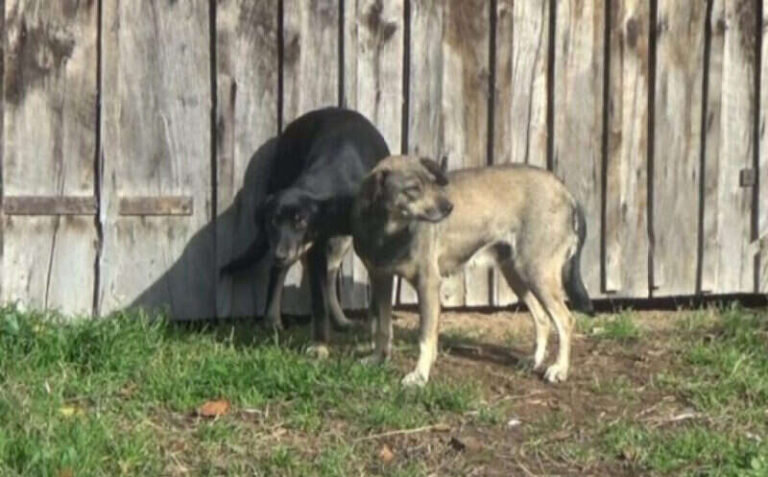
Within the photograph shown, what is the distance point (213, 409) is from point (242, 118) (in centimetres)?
213

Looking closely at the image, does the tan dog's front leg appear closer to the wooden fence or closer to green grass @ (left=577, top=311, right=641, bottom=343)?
the wooden fence

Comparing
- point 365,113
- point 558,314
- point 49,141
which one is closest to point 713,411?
point 558,314

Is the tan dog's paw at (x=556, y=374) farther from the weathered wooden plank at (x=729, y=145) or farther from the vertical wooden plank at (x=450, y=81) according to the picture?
the weathered wooden plank at (x=729, y=145)

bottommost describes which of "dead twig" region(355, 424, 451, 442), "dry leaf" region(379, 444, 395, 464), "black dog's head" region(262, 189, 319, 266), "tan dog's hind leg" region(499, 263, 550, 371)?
"dry leaf" region(379, 444, 395, 464)

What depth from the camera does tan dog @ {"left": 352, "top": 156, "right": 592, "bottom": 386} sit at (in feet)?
29.4

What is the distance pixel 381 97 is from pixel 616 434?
2.72 meters

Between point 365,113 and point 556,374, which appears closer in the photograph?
point 556,374

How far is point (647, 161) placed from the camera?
1068 centimetres

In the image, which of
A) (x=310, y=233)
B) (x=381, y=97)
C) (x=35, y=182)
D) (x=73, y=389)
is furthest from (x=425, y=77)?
(x=73, y=389)

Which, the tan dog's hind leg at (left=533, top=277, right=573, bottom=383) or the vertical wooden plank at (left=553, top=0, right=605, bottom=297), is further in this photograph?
the vertical wooden plank at (left=553, top=0, right=605, bottom=297)

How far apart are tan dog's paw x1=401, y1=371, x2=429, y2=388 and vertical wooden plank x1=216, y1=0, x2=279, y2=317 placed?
153cm

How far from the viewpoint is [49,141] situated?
9656 mm

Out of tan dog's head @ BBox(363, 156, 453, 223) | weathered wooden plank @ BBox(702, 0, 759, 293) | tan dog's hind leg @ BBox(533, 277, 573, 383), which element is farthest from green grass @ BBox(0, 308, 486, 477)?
weathered wooden plank @ BBox(702, 0, 759, 293)

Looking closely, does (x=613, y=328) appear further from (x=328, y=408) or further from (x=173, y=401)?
(x=173, y=401)
